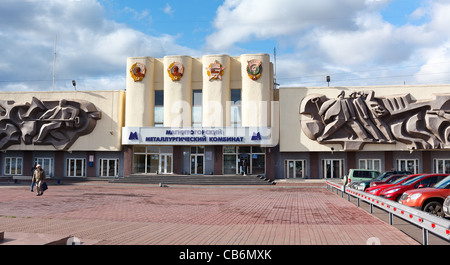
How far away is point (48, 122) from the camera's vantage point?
134 ft

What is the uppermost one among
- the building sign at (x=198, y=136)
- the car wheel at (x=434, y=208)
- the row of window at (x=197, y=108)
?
the row of window at (x=197, y=108)

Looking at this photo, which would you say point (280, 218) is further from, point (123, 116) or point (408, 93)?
point (123, 116)

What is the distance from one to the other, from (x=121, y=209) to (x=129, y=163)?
938 inches

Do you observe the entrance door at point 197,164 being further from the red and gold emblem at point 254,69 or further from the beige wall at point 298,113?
the red and gold emblem at point 254,69

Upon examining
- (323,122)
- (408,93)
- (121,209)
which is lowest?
(121,209)

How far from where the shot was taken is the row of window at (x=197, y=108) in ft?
127

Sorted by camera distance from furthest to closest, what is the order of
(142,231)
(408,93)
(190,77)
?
(190,77) < (408,93) < (142,231)

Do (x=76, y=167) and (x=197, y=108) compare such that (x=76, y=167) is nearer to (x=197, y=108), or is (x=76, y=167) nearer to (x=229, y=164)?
(x=197, y=108)

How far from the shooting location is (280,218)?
13812 millimetres

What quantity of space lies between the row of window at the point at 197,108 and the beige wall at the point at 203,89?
49 cm

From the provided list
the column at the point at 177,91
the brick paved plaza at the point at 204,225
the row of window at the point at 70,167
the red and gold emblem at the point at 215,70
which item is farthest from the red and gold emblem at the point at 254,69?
the brick paved plaza at the point at 204,225

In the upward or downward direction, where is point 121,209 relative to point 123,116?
downward

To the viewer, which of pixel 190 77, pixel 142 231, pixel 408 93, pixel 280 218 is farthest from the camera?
pixel 190 77
